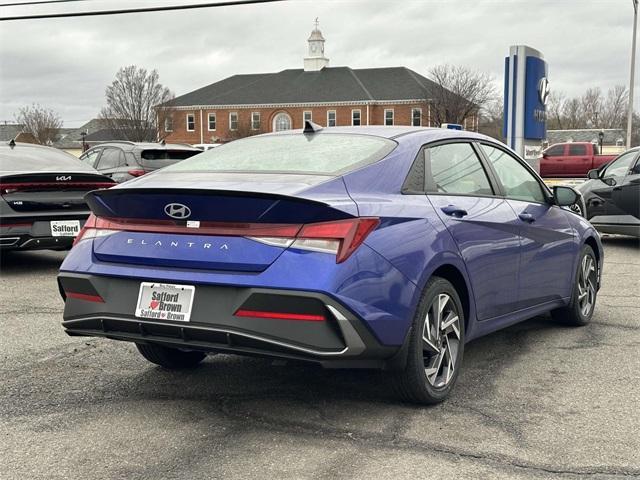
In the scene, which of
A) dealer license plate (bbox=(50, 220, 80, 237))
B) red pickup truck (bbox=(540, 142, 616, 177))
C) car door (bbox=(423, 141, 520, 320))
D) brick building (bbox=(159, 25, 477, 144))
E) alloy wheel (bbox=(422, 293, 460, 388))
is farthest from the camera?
brick building (bbox=(159, 25, 477, 144))

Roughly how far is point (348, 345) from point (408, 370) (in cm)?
54

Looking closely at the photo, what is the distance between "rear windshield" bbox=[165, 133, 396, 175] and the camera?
4191mm

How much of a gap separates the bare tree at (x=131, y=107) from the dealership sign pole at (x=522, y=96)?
5396cm

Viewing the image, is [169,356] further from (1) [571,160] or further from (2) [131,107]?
(2) [131,107]

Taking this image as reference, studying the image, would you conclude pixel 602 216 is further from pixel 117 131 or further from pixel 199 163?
pixel 117 131

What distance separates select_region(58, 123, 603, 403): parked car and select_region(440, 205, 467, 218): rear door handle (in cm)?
1

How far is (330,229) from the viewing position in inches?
142

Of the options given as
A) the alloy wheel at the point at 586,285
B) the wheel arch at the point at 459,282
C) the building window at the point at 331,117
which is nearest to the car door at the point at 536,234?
the alloy wheel at the point at 586,285

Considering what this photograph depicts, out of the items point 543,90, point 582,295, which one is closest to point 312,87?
point 543,90

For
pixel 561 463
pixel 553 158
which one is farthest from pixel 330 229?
pixel 553 158

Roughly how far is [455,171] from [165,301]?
2037 millimetres

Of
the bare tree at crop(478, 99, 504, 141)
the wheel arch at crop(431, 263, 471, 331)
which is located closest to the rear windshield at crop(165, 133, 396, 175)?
the wheel arch at crop(431, 263, 471, 331)

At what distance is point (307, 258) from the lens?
3545mm

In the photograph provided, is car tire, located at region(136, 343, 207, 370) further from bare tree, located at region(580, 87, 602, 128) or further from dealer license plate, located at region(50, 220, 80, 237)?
bare tree, located at region(580, 87, 602, 128)
